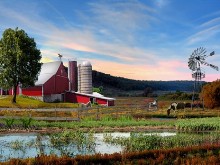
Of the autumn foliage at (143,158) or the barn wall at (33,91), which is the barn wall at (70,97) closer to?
the barn wall at (33,91)

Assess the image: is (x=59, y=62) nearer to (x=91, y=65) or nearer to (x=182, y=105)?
(x=91, y=65)

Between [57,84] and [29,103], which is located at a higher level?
[57,84]

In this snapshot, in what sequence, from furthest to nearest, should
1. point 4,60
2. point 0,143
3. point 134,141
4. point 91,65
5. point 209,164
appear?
point 91,65, point 4,60, point 0,143, point 134,141, point 209,164

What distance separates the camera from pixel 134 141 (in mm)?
21266

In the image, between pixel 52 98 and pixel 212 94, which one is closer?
pixel 212 94

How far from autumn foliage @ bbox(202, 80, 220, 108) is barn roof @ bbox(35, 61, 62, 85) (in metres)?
30.1

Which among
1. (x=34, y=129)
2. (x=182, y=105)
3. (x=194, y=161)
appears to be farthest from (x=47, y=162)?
(x=182, y=105)

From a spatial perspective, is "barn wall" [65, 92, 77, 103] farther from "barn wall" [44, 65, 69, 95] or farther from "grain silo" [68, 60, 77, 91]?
"grain silo" [68, 60, 77, 91]

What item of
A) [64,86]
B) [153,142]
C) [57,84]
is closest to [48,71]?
[57,84]

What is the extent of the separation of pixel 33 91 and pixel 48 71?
6.32 m

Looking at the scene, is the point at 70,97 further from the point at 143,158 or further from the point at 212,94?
the point at 143,158

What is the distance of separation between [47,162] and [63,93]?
65775 millimetres

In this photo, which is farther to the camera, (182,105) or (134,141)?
(182,105)

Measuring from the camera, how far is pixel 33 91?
74.9 metres
